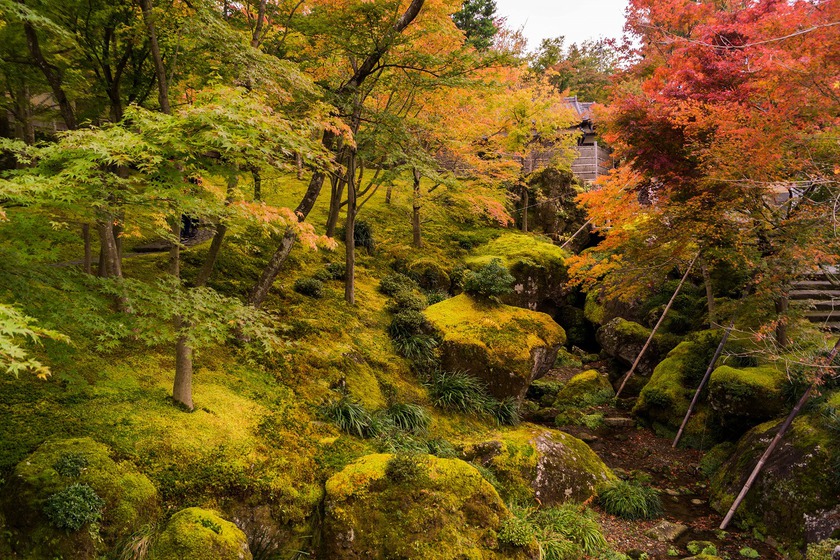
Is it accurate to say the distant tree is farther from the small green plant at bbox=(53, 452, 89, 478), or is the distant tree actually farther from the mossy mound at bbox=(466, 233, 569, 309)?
the small green plant at bbox=(53, 452, 89, 478)

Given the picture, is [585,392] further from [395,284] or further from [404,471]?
[404,471]

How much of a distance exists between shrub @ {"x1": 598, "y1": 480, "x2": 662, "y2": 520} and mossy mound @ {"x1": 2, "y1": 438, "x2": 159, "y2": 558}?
7.42m

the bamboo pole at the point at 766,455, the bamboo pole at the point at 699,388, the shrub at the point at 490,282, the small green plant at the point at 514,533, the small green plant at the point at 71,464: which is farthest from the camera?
the shrub at the point at 490,282

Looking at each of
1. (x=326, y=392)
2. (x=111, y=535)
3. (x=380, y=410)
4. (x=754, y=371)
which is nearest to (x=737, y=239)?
(x=754, y=371)

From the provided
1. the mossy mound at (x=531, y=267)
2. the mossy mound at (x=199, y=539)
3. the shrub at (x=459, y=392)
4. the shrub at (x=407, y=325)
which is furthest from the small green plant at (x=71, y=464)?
the mossy mound at (x=531, y=267)

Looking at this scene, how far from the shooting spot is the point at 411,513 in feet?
18.1

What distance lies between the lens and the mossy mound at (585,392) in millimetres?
13364

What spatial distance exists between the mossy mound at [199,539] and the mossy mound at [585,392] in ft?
33.9

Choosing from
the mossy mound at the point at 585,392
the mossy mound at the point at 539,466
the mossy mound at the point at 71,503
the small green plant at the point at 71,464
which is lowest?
the mossy mound at the point at 585,392

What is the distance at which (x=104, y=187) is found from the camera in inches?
157

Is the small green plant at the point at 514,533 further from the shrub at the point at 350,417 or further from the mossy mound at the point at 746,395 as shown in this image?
the mossy mound at the point at 746,395

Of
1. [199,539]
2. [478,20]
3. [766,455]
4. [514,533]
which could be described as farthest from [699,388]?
[478,20]

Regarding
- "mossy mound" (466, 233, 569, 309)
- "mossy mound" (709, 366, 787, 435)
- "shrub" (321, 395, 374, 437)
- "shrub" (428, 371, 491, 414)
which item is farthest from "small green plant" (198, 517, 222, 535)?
"mossy mound" (466, 233, 569, 309)

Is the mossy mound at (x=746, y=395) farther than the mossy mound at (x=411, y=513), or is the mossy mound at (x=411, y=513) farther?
the mossy mound at (x=746, y=395)
